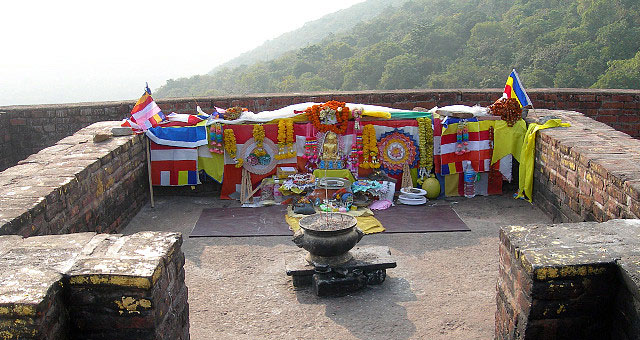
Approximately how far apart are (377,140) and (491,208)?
1.73m

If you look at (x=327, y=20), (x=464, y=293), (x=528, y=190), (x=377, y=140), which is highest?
(x=327, y=20)

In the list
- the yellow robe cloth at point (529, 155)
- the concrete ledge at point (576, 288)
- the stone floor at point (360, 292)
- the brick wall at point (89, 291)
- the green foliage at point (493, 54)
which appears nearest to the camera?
the brick wall at point (89, 291)

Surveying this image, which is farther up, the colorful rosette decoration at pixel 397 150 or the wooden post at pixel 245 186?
the colorful rosette decoration at pixel 397 150

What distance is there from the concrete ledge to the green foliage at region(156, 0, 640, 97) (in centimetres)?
1275

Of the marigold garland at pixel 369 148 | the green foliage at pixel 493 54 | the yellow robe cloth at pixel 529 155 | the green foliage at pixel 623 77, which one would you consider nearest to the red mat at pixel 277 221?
the marigold garland at pixel 369 148

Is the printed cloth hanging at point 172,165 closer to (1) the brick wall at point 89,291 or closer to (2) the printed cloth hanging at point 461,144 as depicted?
(2) the printed cloth hanging at point 461,144

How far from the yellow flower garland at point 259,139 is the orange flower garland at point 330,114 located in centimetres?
68

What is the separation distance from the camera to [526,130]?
7.72 m

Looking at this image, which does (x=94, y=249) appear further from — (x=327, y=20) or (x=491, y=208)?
(x=327, y=20)

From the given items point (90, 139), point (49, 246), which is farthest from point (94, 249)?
point (90, 139)

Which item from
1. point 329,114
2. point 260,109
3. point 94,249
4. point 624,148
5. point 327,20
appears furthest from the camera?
point 327,20

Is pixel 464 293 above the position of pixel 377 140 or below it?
below

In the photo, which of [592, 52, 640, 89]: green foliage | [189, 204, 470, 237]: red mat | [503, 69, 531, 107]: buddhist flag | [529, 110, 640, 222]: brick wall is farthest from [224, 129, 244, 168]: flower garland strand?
[592, 52, 640, 89]: green foliage

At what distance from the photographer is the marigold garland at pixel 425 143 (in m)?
7.75
